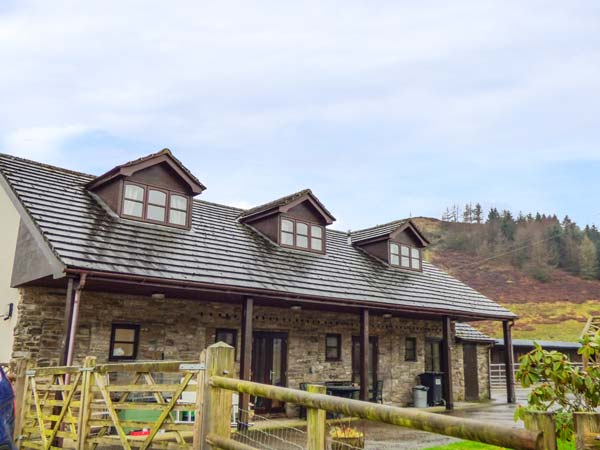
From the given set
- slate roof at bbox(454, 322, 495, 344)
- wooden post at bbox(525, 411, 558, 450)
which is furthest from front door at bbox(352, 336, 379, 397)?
wooden post at bbox(525, 411, 558, 450)

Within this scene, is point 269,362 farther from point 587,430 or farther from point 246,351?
point 587,430

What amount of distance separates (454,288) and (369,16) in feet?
42.6

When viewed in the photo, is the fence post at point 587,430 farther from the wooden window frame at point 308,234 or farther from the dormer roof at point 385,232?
the dormer roof at point 385,232

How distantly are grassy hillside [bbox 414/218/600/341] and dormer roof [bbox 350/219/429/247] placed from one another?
36.1 m

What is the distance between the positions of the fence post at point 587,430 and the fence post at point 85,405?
19.8ft

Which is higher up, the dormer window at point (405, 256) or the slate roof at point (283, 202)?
the slate roof at point (283, 202)

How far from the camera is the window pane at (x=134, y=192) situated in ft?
43.2

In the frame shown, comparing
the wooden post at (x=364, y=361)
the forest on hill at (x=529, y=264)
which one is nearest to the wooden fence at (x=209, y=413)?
the wooden post at (x=364, y=361)

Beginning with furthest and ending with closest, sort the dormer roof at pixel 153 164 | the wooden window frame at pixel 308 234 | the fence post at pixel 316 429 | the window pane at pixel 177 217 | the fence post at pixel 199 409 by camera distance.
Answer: the wooden window frame at pixel 308 234 < the window pane at pixel 177 217 < the dormer roof at pixel 153 164 < the fence post at pixel 199 409 < the fence post at pixel 316 429

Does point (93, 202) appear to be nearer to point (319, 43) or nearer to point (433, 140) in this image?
point (319, 43)

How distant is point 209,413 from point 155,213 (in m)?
9.77

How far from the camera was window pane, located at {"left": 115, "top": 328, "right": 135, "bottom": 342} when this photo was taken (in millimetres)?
12297

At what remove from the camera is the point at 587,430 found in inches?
84.5

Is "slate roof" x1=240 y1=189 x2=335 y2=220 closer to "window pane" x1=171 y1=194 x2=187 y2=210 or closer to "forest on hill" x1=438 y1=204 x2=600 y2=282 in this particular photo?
"window pane" x1=171 y1=194 x2=187 y2=210
